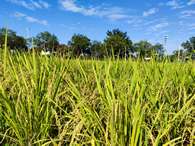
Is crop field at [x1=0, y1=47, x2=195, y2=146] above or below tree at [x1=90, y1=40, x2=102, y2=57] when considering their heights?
below

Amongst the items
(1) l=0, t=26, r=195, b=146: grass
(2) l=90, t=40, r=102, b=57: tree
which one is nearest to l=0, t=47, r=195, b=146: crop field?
(1) l=0, t=26, r=195, b=146: grass

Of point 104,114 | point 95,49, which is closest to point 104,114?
point 104,114

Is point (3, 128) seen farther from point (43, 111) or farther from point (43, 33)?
point (43, 33)

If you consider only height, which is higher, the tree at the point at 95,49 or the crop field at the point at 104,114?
the tree at the point at 95,49

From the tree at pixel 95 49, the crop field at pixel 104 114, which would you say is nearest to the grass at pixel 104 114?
the crop field at pixel 104 114

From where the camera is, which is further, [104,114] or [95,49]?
[95,49]

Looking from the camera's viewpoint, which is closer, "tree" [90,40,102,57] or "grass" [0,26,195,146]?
"grass" [0,26,195,146]

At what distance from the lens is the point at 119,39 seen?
47188 mm

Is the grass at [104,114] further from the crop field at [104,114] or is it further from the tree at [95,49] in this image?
the tree at [95,49]

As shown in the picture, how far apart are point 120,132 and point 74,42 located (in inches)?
1908

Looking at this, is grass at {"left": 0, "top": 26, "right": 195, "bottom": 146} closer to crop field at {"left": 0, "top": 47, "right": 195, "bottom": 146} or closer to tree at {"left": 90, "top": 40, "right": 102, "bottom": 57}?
crop field at {"left": 0, "top": 47, "right": 195, "bottom": 146}

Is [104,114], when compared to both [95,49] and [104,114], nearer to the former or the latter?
[104,114]

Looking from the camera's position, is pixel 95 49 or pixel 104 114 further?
pixel 95 49

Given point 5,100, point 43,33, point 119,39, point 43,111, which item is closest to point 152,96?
point 43,111
